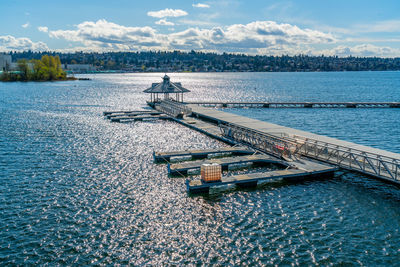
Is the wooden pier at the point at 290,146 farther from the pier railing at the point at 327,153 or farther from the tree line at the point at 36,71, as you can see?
the tree line at the point at 36,71

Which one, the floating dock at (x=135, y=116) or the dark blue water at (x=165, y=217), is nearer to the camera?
the dark blue water at (x=165, y=217)

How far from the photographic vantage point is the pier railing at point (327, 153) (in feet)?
73.6

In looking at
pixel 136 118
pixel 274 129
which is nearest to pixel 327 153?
pixel 274 129

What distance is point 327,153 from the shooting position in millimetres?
26984

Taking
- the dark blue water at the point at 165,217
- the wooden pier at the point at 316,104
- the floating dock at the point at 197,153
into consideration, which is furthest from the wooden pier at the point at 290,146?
the wooden pier at the point at 316,104

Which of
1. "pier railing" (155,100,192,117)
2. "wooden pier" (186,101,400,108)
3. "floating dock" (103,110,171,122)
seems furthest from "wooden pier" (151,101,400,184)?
"wooden pier" (186,101,400,108)

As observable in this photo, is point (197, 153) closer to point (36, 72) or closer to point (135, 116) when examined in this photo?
point (135, 116)

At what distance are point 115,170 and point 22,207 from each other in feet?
26.1

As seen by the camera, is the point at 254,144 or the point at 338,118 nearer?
the point at 254,144

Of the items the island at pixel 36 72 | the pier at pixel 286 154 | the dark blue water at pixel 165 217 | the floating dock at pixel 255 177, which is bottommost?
the dark blue water at pixel 165 217

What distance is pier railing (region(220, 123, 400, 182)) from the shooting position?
2244cm

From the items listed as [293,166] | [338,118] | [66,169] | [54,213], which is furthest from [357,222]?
[338,118]

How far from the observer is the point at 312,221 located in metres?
17.6

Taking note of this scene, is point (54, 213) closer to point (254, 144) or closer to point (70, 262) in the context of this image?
point (70, 262)
